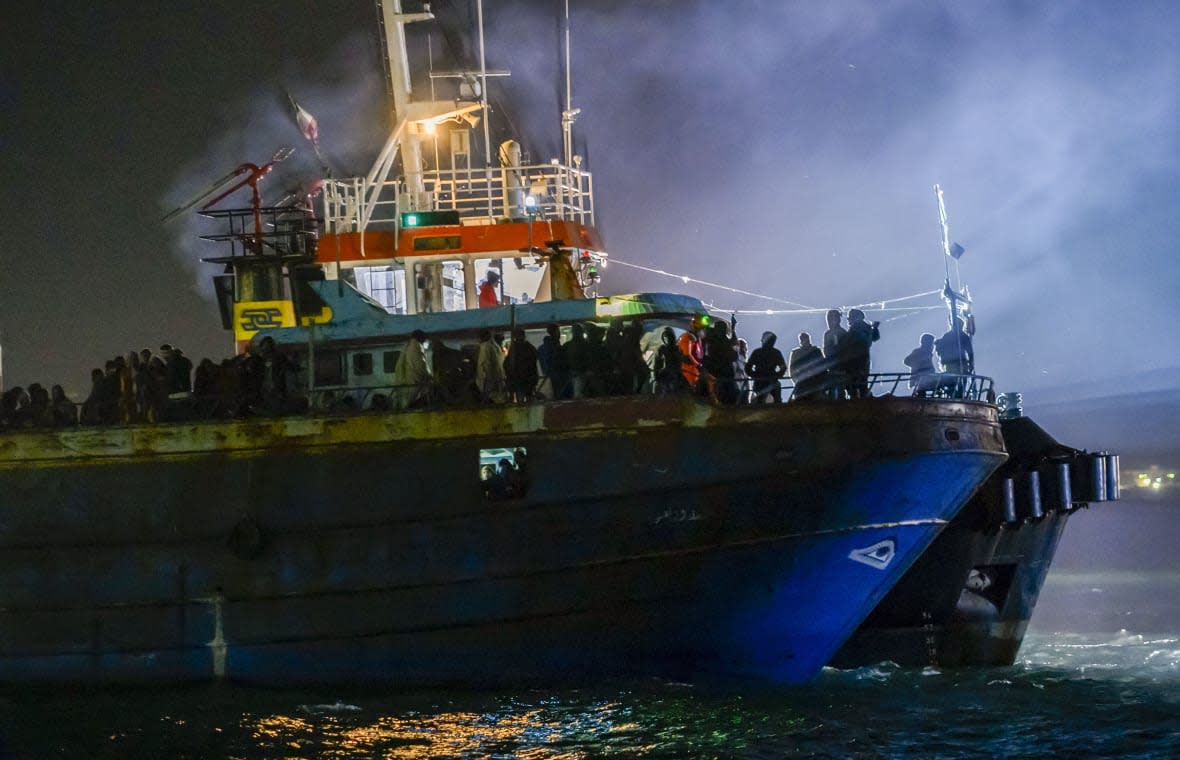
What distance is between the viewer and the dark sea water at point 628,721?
14.5 metres

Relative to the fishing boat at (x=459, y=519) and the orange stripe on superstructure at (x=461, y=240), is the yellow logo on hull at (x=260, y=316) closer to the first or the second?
the orange stripe on superstructure at (x=461, y=240)

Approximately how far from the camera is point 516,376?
15.9m

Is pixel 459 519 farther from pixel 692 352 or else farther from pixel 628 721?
pixel 692 352

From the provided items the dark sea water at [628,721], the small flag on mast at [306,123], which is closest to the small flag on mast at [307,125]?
the small flag on mast at [306,123]

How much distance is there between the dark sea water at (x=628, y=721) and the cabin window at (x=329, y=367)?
12.5 ft

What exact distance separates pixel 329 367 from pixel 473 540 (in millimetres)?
→ 3278

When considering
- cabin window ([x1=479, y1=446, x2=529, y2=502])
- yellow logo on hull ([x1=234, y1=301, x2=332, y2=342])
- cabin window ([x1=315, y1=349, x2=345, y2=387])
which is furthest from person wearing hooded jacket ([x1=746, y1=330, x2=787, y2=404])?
yellow logo on hull ([x1=234, y1=301, x2=332, y2=342])

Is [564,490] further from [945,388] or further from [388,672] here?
[945,388]

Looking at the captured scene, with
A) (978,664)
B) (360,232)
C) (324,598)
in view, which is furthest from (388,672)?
(978,664)

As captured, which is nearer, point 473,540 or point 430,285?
point 473,540

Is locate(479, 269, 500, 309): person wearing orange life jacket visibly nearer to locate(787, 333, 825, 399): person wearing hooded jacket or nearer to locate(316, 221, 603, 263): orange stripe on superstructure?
locate(316, 221, 603, 263): orange stripe on superstructure

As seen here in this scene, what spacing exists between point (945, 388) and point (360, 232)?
8.05 m

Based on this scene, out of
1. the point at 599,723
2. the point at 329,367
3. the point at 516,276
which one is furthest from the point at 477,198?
the point at 599,723

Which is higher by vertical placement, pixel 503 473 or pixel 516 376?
pixel 516 376
